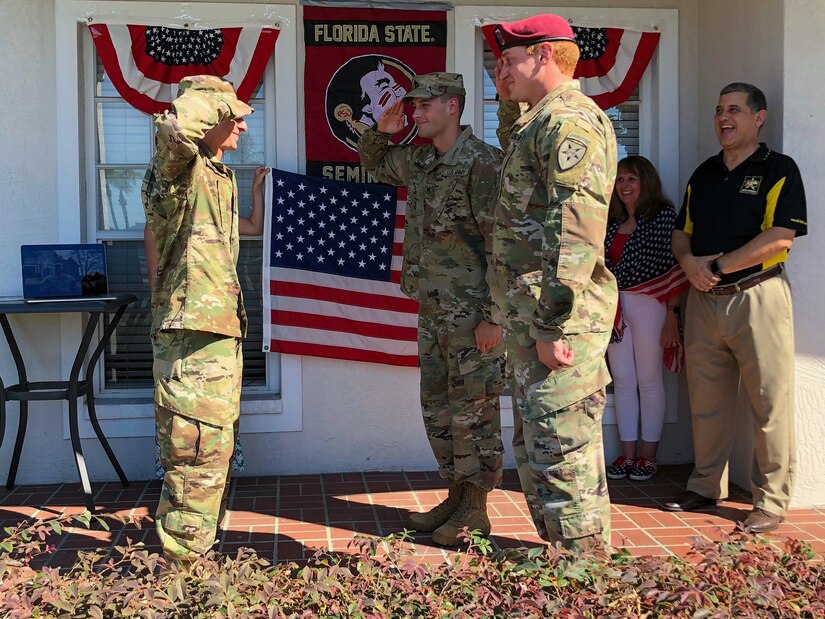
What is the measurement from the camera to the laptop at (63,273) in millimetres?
4957

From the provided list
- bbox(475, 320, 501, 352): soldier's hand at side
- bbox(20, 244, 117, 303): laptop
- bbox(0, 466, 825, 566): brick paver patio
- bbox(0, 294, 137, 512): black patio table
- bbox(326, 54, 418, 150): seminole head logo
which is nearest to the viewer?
bbox(475, 320, 501, 352): soldier's hand at side

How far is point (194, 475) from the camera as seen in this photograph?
352 centimetres

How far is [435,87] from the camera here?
4332mm

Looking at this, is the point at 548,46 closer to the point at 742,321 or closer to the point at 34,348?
the point at 742,321

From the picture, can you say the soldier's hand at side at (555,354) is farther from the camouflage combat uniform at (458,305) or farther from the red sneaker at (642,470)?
the red sneaker at (642,470)

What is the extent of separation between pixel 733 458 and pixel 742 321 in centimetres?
116

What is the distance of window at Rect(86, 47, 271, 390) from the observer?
17.9ft

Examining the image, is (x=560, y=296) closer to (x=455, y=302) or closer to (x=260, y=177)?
(x=455, y=302)

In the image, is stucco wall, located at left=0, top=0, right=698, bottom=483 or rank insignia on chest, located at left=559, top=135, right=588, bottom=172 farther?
stucco wall, located at left=0, top=0, right=698, bottom=483

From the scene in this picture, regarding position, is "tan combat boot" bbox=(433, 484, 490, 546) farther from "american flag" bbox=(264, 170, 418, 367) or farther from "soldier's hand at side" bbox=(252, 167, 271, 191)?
"soldier's hand at side" bbox=(252, 167, 271, 191)

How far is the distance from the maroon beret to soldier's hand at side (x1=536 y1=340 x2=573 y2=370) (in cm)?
115

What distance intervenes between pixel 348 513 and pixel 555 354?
220 cm

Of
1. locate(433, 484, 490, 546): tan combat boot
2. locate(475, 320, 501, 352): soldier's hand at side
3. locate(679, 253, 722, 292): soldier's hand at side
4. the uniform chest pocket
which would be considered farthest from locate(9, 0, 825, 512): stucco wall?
the uniform chest pocket

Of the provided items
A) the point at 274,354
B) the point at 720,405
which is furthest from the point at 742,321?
the point at 274,354
